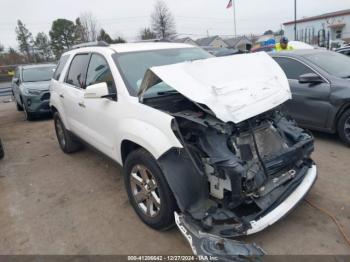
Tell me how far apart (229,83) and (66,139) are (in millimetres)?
3600

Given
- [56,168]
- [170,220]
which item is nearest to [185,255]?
[170,220]

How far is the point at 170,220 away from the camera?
304 centimetres

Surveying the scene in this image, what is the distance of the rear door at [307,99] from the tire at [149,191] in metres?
3.46

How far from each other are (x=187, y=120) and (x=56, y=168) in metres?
3.26

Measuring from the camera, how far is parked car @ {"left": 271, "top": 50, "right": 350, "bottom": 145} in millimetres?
5043

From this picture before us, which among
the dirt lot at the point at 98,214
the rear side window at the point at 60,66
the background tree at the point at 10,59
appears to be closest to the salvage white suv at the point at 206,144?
the dirt lot at the point at 98,214

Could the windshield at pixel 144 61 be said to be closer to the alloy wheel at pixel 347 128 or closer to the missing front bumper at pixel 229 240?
the missing front bumper at pixel 229 240

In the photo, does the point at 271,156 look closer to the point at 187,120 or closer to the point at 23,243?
the point at 187,120

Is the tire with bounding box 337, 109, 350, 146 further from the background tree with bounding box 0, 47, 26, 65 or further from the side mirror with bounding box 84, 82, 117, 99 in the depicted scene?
the background tree with bounding box 0, 47, 26, 65

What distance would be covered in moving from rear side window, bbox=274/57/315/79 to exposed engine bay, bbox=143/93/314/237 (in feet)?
9.79

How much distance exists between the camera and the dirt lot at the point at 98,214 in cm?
303

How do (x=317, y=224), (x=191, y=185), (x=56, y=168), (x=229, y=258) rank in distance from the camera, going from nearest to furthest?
(x=229, y=258) → (x=191, y=185) → (x=317, y=224) → (x=56, y=168)

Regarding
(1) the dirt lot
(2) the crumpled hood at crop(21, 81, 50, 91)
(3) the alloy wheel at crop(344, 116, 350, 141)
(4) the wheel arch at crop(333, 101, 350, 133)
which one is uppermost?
(2) the crumpled hood at crop(21, 81, 50, 91)

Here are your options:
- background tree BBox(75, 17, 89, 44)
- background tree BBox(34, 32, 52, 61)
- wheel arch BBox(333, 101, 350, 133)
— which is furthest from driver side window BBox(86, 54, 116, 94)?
background tree BBox(34, 32, 52, 61)
